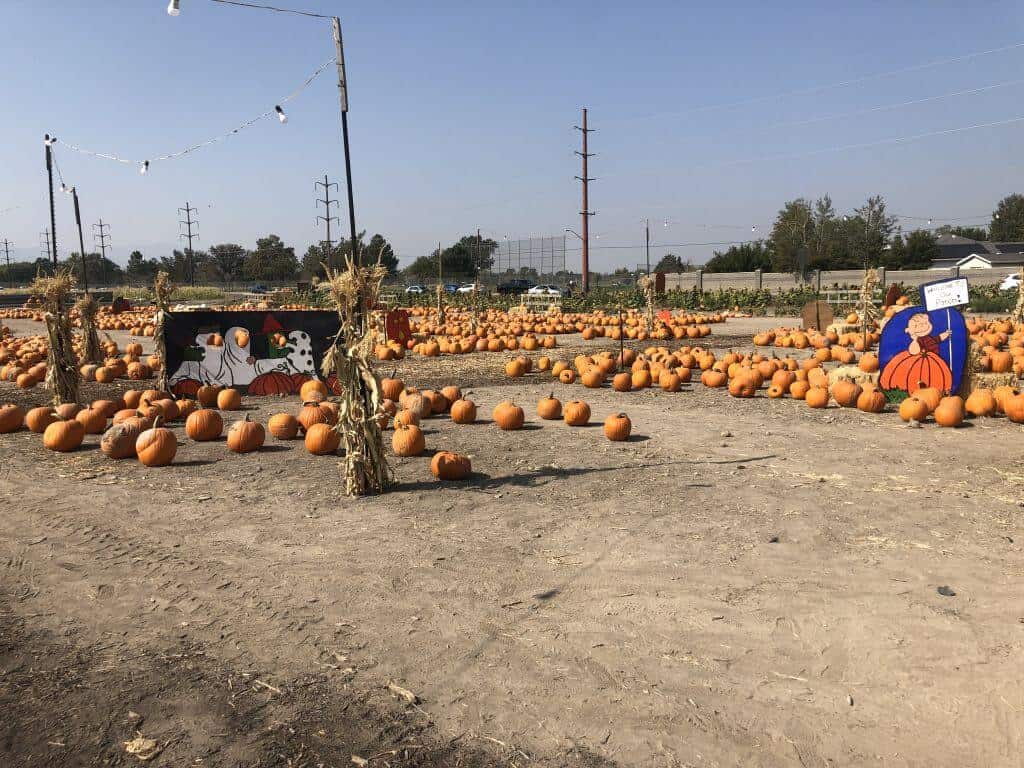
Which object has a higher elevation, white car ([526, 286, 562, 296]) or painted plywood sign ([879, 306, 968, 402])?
white car ([526, 286, 562, 296])

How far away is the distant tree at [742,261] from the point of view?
59.4 meters

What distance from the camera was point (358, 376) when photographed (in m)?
5.97

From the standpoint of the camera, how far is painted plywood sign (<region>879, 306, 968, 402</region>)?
9.39m

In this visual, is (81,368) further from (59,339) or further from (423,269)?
(423,269)

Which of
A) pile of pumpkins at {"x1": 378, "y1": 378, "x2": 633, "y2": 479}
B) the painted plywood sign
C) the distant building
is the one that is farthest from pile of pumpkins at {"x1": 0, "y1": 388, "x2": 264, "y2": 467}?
the distant building

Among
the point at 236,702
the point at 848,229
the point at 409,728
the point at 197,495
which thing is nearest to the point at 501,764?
the point at 409,728

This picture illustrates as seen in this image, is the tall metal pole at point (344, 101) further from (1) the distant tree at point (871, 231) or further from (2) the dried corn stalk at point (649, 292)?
(1) the distant tree at point (871, 231)

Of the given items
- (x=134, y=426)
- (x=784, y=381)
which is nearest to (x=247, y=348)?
(x=134, y=426)

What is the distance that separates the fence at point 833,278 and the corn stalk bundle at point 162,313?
31.5 meters

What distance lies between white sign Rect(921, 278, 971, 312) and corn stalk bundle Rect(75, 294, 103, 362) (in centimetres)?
1405

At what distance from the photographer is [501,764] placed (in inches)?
109

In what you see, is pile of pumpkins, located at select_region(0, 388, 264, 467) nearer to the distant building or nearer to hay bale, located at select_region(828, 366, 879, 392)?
hay bale, located at select_region(828, 366, 879, 392)

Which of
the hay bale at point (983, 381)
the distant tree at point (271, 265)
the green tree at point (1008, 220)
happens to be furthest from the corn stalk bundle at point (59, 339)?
the green tree at point (1008, 220)

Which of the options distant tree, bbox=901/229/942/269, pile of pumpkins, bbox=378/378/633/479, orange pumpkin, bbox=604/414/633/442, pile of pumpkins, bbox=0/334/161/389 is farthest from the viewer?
distant tree, bbox=901/229/942/269
